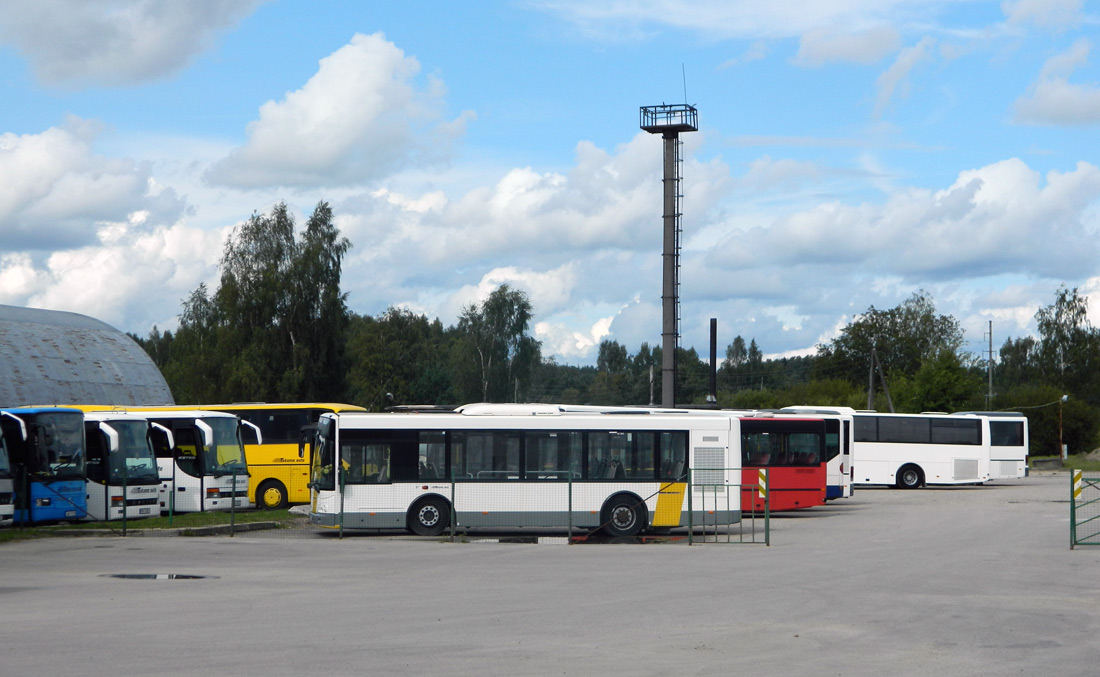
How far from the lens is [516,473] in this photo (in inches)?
930

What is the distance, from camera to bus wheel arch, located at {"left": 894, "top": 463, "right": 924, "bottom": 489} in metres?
45.4

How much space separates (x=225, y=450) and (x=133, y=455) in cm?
304

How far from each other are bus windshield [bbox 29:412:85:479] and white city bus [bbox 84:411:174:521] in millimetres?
474

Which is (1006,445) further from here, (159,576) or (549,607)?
(159,576)

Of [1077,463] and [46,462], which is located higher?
[46,462]

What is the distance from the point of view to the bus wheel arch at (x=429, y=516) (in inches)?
915

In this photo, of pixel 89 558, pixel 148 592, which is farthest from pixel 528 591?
pixel 89 558

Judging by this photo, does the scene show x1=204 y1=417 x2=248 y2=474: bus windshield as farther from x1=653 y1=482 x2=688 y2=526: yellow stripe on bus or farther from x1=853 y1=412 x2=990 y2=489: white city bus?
x1=853 y1=412 x2=990 y2=489: white city bus

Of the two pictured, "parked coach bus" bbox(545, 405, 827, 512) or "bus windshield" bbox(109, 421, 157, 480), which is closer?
"bus windshield" bbox(109, 421, 157, 480)

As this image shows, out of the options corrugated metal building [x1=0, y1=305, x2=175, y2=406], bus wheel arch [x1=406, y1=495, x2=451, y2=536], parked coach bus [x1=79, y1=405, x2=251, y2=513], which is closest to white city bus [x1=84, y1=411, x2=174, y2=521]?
parked coach bus [x1=79, y1=405, x2=251, y2=513]

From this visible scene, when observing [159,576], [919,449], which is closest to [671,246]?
[919,449]

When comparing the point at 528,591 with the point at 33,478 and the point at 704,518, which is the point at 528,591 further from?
the point at 33,478

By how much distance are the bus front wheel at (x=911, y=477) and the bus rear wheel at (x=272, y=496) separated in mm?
24546

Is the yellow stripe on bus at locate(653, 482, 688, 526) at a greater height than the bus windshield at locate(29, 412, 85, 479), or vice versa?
the bus windshield at locate(29, 412, 85, 479)
